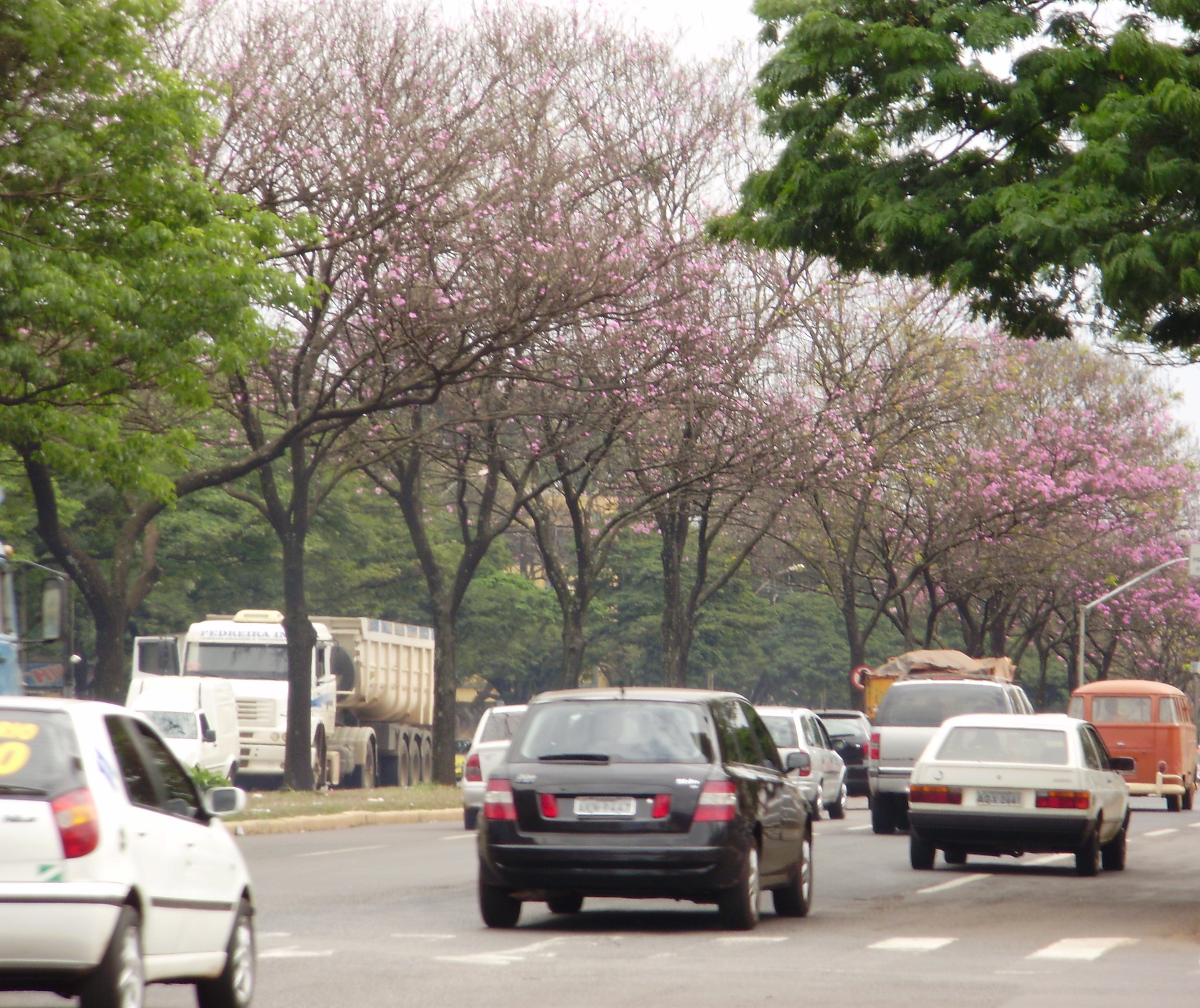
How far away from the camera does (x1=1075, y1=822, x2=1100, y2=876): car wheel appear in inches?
662

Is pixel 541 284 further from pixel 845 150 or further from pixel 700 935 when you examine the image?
pixel 700 935

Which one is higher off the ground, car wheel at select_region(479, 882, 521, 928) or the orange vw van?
the orange vw van

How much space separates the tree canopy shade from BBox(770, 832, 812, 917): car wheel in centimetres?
436

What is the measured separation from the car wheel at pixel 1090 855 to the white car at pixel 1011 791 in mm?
12

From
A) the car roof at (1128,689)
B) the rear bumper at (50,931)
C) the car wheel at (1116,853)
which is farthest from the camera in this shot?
the car roof at (1128,689)

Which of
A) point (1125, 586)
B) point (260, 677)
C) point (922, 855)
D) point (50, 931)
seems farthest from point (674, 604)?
point (50, 931)

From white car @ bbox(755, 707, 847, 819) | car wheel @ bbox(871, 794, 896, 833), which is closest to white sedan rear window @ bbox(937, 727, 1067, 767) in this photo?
car wheel @ bbox(871, 794, 896, 833)

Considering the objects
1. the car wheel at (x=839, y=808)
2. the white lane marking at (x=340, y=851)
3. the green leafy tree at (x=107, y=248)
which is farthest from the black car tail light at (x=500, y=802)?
the car wheel at (x=839, y=808)

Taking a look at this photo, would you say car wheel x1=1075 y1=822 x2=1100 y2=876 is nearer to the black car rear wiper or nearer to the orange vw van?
the black car rear wiper

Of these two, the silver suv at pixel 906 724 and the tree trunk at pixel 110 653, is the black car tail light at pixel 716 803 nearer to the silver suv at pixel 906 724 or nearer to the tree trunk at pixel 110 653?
the silver suv at pixel 906 724

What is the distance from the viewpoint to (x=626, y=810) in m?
11.6

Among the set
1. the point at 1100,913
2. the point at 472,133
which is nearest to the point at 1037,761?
the point at 1100,913

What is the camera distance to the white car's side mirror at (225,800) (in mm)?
8273

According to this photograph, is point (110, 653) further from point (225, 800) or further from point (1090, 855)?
point (225, 800)
